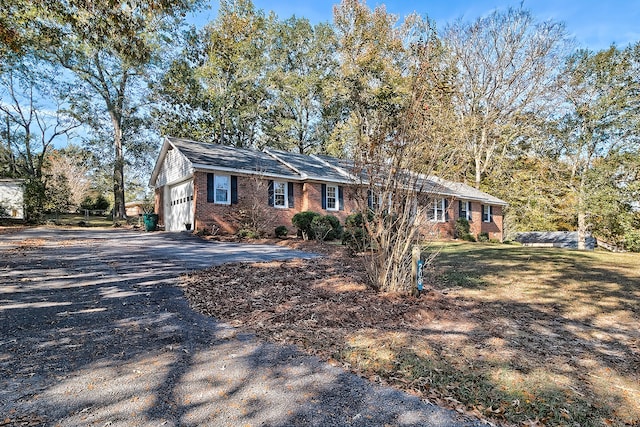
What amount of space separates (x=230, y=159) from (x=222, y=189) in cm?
191

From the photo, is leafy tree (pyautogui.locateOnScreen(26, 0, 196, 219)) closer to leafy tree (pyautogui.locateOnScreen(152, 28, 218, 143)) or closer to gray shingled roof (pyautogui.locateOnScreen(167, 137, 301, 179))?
leafy tree (pyautogui.locateOnScreen(152, 28, 218, 143))

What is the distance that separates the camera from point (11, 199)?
70.7 ft

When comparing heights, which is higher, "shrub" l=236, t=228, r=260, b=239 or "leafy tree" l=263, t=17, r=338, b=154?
"leafy tree" l=263, t=17, r=338, b=154

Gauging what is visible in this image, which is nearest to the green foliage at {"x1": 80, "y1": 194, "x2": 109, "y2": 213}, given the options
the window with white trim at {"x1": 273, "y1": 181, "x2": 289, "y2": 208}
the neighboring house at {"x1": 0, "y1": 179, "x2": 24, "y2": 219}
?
the neighboring house at {"x1": 0, "y1": 179, "x2": 24, "y2": 219}

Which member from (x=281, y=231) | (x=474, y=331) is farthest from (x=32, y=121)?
(x=474, y=331)

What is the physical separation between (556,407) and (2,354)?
4.89 m

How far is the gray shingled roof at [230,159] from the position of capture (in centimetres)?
1535

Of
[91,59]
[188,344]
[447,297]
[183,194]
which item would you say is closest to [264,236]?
[183,194]

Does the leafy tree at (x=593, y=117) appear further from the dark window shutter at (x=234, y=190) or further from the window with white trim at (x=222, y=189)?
the window with white trim at (x=222, y=189)

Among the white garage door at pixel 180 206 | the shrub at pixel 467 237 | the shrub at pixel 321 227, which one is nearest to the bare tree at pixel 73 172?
the white garage door at pixel 180 206

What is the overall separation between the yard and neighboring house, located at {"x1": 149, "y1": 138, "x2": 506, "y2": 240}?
6.76 m

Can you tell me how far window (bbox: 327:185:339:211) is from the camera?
59.0 feet

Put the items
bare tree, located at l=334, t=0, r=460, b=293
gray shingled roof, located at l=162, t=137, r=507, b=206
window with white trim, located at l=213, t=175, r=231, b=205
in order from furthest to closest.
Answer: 1. gray shingled roof, located at l=162, t=137, r=507, b=206
2. window with white trim, located at l=213, t=175, r=231, b=205
3. bare tree, located at l=334, t=0, r=460, b=293

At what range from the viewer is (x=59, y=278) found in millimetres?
6297
